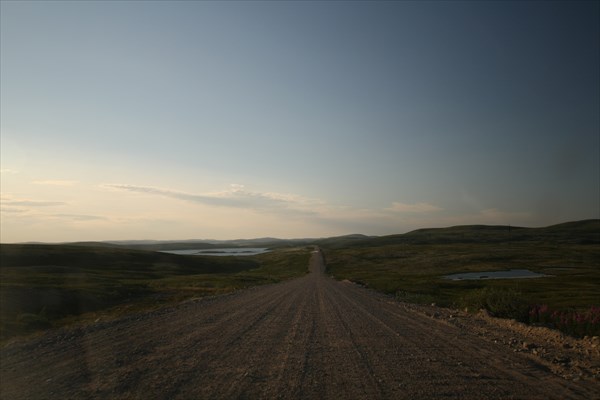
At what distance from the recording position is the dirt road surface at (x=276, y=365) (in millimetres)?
9070

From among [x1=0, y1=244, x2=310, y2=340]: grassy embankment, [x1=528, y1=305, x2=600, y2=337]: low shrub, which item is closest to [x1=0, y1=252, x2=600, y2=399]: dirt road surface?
[x1=528, y1=305, x2=600, y2=337]: low shrub

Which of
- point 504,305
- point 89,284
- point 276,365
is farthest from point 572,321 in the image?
point 89,284

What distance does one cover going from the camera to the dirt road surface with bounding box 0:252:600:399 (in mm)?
9070

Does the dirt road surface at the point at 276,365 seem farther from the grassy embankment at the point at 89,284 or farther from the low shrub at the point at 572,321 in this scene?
the grassy embankment at the point at 89,284

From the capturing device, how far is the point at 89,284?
52.3m

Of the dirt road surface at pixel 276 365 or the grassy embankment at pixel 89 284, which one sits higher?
the dirt road surface at pixel 276 365

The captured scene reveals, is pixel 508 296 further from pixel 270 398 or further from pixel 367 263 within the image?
pixel 367 263

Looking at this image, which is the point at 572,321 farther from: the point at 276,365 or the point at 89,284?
the point at 89,284

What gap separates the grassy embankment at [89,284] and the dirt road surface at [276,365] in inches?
434

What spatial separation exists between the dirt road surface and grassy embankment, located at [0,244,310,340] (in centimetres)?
1102

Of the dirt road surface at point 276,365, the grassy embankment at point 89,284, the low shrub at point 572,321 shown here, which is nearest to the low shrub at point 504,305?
the low shrub at point 572,321

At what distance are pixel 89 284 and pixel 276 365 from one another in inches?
1985

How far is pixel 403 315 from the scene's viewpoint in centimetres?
2245

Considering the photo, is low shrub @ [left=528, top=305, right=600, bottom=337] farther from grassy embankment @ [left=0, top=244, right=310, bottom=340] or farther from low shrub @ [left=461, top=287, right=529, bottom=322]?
grassy embankment @ [left=0, top=244, right=310, bottom=340]
